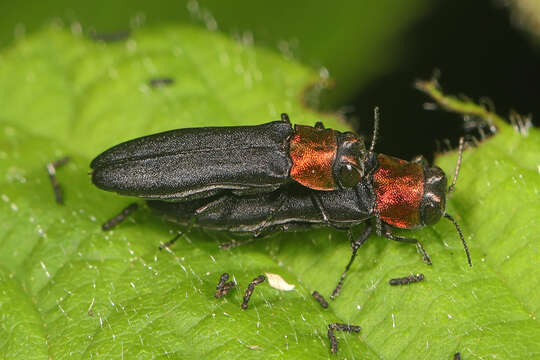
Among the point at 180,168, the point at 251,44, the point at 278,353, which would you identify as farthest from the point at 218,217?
the point at 251,44

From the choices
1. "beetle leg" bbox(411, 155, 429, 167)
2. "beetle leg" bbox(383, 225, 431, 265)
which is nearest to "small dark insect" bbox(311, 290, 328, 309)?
"beetle leg" bbox(383, 225, 431, 265)

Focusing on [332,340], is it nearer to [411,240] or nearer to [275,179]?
[411,240]

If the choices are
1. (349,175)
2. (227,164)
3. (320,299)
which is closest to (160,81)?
(227,164)

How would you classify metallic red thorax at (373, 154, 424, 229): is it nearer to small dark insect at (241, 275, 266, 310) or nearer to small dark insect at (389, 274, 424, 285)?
small dark insect at (389, 274, 424, 285)

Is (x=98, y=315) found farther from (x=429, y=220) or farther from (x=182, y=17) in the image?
(x=182, y=17)

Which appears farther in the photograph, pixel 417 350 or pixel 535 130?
pixel 535 130

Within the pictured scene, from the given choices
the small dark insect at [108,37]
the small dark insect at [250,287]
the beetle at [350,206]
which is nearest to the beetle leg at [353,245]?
the beetle at [350,206]
